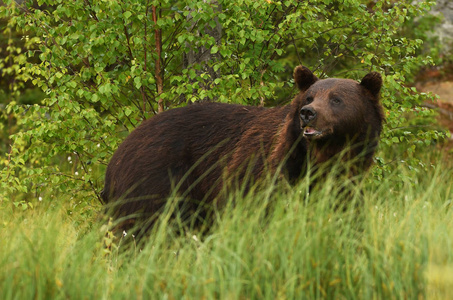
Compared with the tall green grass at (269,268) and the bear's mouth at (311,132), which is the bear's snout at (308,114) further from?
the tall green grass at (269,268)

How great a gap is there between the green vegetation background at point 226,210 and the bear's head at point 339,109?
1.42ft

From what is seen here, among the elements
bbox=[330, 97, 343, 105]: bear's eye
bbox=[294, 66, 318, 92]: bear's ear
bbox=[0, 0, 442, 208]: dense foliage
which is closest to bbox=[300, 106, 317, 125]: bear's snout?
bbox=[330, 97, 343, 105]: bear's eye

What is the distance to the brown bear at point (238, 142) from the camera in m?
4.91

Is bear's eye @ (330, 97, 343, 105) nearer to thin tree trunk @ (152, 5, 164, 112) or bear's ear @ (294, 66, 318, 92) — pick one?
bear's ear @ (294, 66, 318, 92)

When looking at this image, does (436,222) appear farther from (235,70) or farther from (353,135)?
(235,70)

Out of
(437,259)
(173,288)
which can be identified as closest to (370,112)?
(437,259)

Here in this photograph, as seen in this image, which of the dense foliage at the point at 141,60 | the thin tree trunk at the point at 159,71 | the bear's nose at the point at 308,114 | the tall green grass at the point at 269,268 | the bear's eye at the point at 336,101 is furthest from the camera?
the thin tree trunk at the point at 159,71

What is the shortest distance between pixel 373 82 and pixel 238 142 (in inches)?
46.4

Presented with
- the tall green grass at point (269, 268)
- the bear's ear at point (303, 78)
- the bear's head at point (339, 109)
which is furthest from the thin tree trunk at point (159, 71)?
the tall green grass at point (269, 268)

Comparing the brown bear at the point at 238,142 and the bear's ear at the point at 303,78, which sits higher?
the bear's ear at the point at 303,78

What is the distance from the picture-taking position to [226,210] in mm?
3629

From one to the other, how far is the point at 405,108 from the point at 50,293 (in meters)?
4.76

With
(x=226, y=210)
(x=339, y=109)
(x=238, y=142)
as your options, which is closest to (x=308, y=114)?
(x=339, y=109)

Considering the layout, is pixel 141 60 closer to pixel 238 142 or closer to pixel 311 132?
pixel 238 142
